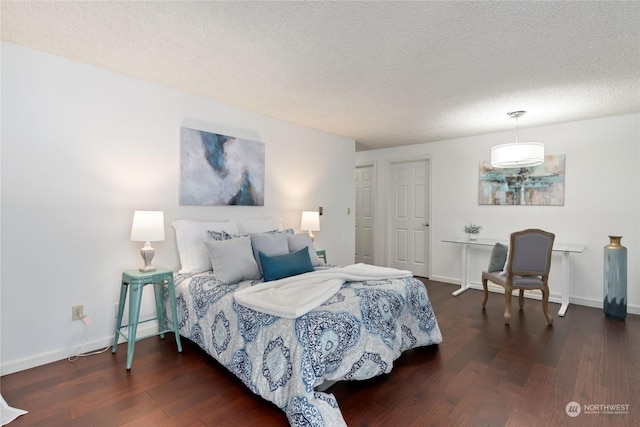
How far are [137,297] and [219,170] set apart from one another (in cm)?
150

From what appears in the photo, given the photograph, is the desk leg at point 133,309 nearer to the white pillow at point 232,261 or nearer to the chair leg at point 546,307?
the white pillow at point 232,261

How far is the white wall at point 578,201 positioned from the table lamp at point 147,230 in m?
4.12

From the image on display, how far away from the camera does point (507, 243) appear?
171 inches

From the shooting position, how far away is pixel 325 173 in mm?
4750

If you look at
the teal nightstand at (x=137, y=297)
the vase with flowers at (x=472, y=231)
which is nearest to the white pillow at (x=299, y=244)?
the teal nightstand at (x=137, y=297)

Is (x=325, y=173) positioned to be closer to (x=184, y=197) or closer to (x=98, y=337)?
(x=184, y=197)

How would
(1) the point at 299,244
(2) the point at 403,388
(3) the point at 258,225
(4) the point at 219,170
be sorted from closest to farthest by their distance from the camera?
(2) the point at 403,388 → (1) the point at 299,244 → (4) the point at 219,170 → (3) the point at 258,225

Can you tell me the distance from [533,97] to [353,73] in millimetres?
1863

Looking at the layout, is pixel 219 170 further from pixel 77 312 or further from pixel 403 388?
pixel 403 388

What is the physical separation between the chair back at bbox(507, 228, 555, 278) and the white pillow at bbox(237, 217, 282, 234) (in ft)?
8.23

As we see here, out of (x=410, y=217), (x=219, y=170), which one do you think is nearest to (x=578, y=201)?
(x=410, y=217)

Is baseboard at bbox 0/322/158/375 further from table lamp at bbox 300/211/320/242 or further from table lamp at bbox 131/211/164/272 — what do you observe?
table lamp at bbox 300/211/320/242

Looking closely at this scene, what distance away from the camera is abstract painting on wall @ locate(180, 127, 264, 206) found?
10.5ft

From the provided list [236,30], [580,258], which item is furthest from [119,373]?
[580,258]
